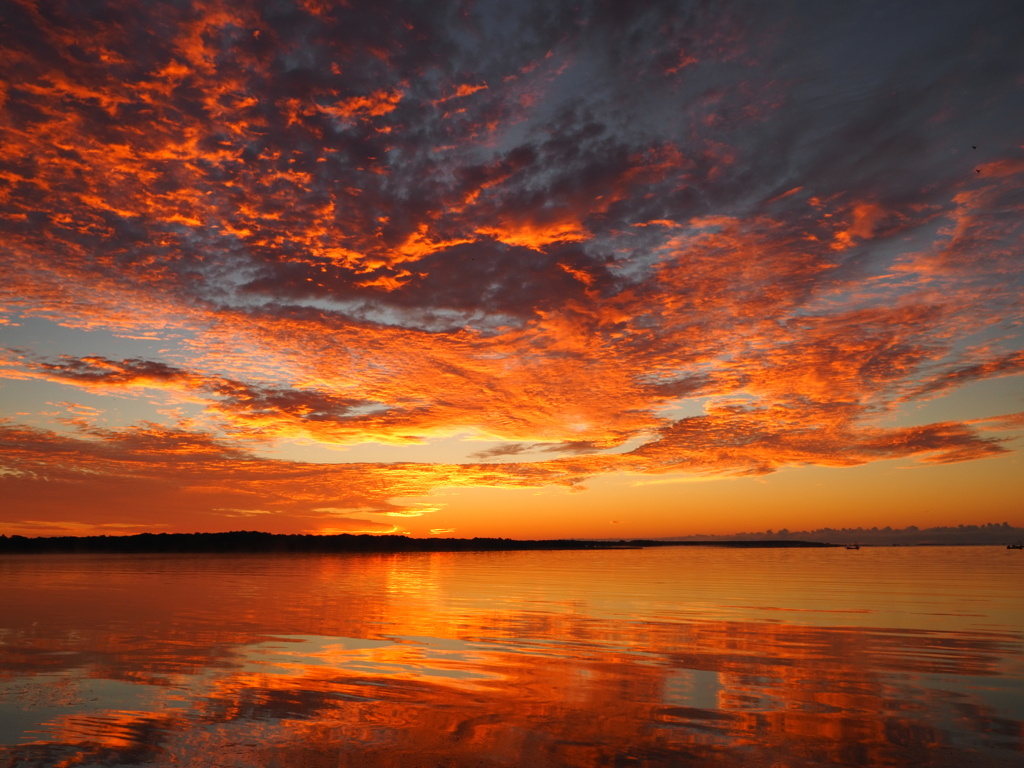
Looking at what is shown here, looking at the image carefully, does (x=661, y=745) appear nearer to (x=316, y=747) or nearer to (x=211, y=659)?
(x=316, y=747)

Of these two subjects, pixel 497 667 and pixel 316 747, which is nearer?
pixel 316 747

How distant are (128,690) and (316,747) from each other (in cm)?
620

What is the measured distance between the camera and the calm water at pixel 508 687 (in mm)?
9789

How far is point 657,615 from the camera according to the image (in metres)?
27.1

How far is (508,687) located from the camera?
13.9 meters

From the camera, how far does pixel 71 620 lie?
950 inches

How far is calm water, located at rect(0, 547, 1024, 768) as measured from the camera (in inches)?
385

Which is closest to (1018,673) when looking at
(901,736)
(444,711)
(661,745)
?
(901,736)

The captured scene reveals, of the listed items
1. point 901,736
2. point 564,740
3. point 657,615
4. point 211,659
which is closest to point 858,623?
point 657,615

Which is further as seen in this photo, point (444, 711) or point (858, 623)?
point (858, 623)

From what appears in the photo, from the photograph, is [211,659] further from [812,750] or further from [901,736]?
[901,736]

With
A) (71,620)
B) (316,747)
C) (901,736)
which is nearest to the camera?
(316,747)

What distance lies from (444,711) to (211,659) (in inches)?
331

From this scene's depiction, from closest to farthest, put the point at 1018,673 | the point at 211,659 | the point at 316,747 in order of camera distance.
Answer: the point at 316,747
the point at 1018,673
the point at 211,659
